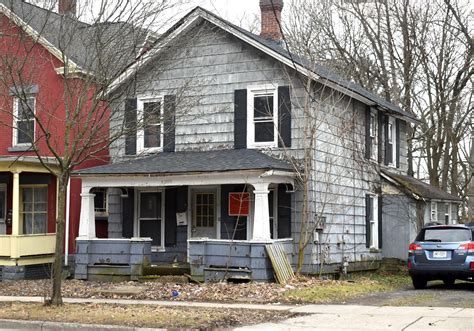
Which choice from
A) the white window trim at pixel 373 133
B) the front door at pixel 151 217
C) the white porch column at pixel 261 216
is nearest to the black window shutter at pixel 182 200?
the front door at pixel 151 217

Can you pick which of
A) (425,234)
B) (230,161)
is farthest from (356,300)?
(230,161)

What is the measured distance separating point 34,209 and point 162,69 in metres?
6.75

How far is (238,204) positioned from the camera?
2038cm

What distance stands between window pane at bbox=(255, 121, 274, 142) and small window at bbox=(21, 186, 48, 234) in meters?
7.31

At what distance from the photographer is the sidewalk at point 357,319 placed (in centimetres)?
1187

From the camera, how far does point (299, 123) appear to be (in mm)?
19953

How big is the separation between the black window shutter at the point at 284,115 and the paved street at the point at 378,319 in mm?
6664

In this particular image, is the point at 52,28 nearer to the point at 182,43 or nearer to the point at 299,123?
the point at 182,43

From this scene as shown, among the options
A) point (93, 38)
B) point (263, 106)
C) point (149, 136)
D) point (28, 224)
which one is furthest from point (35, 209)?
point (93, 38)

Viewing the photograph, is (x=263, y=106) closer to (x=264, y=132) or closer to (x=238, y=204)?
(x=264, y=132)

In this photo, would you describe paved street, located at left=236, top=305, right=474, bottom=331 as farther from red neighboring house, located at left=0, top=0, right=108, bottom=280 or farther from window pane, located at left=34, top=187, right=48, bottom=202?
window pane, located at left=34, top=187, right=48, bottom=202

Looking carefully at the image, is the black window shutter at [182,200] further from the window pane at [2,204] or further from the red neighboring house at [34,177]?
the window pane at [2,204]

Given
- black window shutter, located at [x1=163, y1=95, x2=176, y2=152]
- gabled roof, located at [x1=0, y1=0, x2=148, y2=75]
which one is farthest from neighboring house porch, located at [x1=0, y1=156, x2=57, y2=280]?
gabled roof, located at [x1=0, y1=0, x2=148, y2=75]

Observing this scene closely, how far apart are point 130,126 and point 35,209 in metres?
7.92
